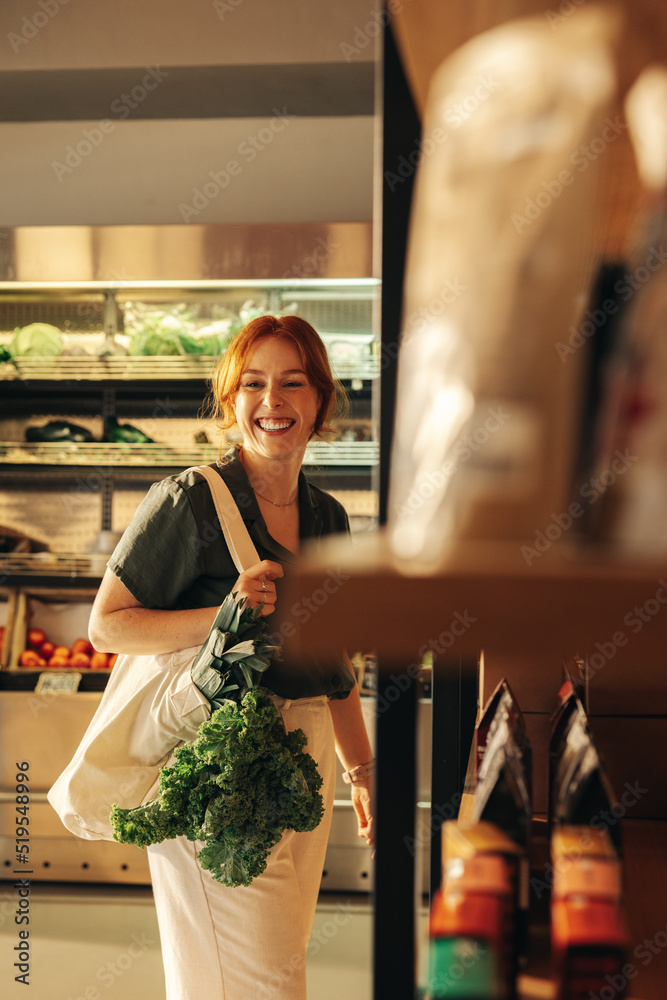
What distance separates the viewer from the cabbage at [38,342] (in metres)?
3.98

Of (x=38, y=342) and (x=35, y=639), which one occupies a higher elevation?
Answer: (x=38, y=342)

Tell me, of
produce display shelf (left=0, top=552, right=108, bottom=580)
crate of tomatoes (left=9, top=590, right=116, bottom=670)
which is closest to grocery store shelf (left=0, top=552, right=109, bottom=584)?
produce display shelf (left=0, top=552, right=108, bottom=580)

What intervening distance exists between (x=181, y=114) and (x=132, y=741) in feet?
12.1

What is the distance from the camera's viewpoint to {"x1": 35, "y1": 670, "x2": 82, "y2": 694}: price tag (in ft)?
12.4

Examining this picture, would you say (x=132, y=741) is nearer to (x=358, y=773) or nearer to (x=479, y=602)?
(x=358, y=773)

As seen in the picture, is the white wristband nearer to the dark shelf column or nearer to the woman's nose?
the woman's nose

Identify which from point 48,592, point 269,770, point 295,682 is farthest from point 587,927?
point 48,592

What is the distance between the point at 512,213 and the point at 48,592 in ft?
13.5

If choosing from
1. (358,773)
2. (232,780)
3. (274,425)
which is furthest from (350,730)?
(274,425)

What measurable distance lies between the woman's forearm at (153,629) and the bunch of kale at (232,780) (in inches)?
3.9

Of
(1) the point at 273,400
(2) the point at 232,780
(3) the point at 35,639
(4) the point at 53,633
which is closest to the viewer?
(2) the point at 232,780

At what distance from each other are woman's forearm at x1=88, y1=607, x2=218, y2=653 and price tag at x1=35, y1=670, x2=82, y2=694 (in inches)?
84.4

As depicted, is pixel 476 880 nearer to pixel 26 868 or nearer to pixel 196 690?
pixel 196 690

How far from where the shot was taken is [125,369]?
13.0 feet
